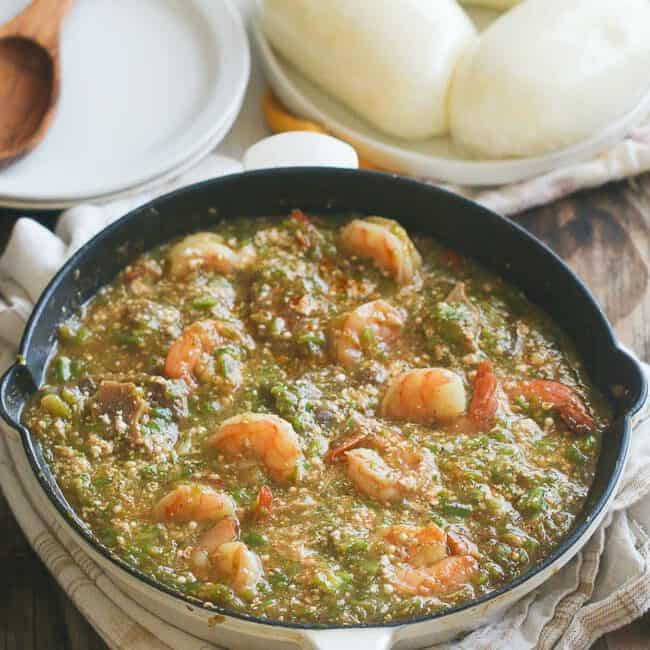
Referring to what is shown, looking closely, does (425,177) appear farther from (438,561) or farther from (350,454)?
(438,561)

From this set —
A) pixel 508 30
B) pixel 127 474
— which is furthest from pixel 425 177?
pixel 127 474

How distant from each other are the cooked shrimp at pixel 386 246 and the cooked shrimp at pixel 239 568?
4.10 feet

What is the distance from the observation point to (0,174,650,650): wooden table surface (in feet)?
10.5

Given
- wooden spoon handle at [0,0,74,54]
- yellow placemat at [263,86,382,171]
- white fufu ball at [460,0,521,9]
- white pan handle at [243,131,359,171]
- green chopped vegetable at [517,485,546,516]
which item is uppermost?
wooden spoon handle at [0,0,74,54]

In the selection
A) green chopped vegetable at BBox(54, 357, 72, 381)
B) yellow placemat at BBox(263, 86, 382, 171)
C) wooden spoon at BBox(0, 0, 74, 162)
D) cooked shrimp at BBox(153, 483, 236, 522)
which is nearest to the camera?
cooked shrimp at BBox(153, 483, 236, 522)

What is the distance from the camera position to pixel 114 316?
3.58m

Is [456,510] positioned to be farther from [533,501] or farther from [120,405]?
[120,405]

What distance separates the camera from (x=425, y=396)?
322 cm

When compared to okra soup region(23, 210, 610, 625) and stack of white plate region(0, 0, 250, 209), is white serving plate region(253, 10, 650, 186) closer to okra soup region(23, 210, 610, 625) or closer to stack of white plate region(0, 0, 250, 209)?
stack of white plate region(0, 0, 250, 209)

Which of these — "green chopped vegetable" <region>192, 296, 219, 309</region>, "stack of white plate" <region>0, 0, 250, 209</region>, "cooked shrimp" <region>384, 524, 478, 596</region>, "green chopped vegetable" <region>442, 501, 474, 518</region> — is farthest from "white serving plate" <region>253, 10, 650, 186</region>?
"cooked shrimp" <region>384, 524, 478, 596</region>

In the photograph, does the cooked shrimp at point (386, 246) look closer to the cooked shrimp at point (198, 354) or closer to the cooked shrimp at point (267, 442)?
the cooked shrimp at point (198, 354)

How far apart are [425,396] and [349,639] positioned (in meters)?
0.91

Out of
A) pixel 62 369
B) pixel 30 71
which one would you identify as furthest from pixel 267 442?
pixel 30 71

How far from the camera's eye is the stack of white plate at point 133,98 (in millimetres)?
4289
